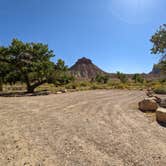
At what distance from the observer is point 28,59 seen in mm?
25703

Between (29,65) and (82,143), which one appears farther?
(29,65)

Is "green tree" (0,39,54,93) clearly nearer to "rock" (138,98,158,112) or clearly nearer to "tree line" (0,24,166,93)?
"tree line" (0,24,166,93)

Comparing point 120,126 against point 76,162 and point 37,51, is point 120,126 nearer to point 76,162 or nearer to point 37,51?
point 76,162

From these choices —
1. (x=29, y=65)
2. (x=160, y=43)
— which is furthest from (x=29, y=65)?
(x=160, y=43)

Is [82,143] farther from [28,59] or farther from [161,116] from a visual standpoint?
[28,59]

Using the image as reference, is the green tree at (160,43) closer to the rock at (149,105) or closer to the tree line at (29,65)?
the rock at (149,105)

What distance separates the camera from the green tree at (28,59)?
958 inches

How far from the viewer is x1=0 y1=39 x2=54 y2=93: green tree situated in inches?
958

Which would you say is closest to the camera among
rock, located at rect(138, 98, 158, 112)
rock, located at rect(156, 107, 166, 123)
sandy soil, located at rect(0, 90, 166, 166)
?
sandy soil, located at rect(0, 90, 166, 166)

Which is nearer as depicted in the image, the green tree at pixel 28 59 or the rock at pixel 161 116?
the rock at pixel 161 116

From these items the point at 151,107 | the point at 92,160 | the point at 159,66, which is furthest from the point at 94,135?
the point at 159,66

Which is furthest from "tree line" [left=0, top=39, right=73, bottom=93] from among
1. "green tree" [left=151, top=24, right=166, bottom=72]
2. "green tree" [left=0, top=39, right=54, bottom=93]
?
"green tree" [left=151, top=24, right=166, bottom=72]

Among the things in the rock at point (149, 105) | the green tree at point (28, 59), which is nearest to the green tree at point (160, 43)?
the rock at point (149, 105)

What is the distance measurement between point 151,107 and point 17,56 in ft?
65.8
